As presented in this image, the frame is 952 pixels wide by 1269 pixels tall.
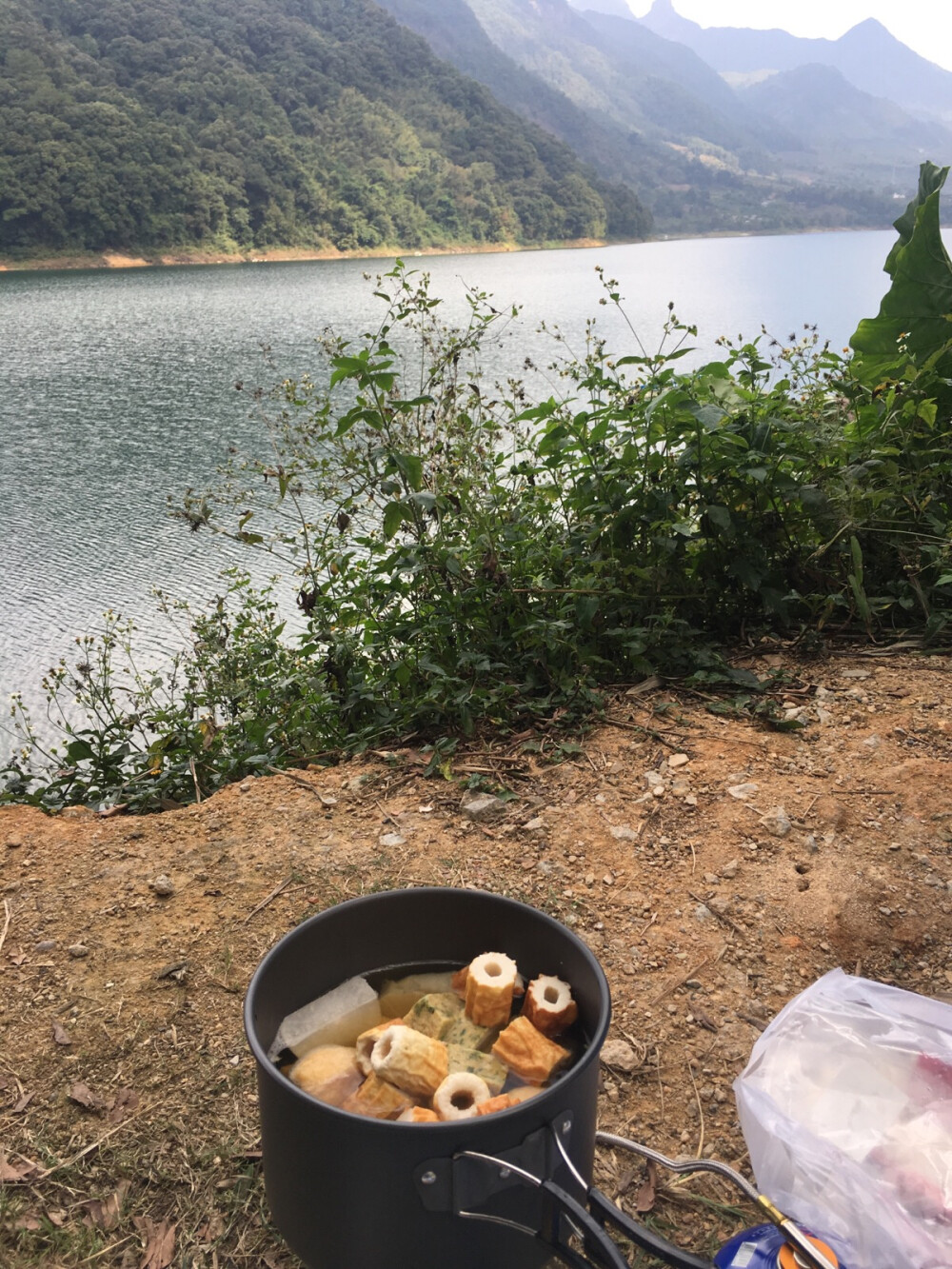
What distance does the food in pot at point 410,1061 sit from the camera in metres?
1.11

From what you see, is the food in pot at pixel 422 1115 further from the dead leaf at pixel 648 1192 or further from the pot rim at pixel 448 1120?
the dead leaf at pixel 648 1192

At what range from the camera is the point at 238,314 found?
60.5 ft

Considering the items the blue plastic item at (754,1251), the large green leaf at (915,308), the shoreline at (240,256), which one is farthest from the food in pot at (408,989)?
the shoreline at (240,256)

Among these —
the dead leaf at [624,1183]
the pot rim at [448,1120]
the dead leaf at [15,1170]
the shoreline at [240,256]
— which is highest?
the shoreline at [240,256]

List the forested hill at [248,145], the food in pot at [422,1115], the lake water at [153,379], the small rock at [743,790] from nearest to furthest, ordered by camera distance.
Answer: the food in pot at [422,1115], the small rock at [743,790], the lake water at [153,379], the forested hill at [248,145]

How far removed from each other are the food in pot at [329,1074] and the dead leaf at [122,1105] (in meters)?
0.52

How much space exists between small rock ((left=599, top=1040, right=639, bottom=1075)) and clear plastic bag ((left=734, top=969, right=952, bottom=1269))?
0.40 m

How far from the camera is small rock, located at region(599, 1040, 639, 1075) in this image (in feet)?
5.10

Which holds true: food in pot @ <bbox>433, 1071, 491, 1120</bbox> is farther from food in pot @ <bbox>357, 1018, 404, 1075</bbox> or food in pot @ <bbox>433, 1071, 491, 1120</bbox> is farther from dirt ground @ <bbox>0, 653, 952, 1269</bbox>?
dirt ground @ <bbox>0, 653, 952, 1269</bbox>

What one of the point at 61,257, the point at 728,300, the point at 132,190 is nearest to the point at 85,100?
the point at 132,190

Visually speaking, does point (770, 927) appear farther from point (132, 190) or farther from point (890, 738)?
point (132, 190)

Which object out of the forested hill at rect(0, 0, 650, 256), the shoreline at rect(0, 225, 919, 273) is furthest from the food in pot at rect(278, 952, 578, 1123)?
the forested hill at rect(0, 0, 650, 256)

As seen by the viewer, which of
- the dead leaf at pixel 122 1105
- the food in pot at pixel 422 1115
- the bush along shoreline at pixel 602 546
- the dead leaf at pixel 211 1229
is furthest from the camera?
the bush along shoreline at pixel 602 546

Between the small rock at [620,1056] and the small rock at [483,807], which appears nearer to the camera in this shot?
the small rock at [620,1056]
